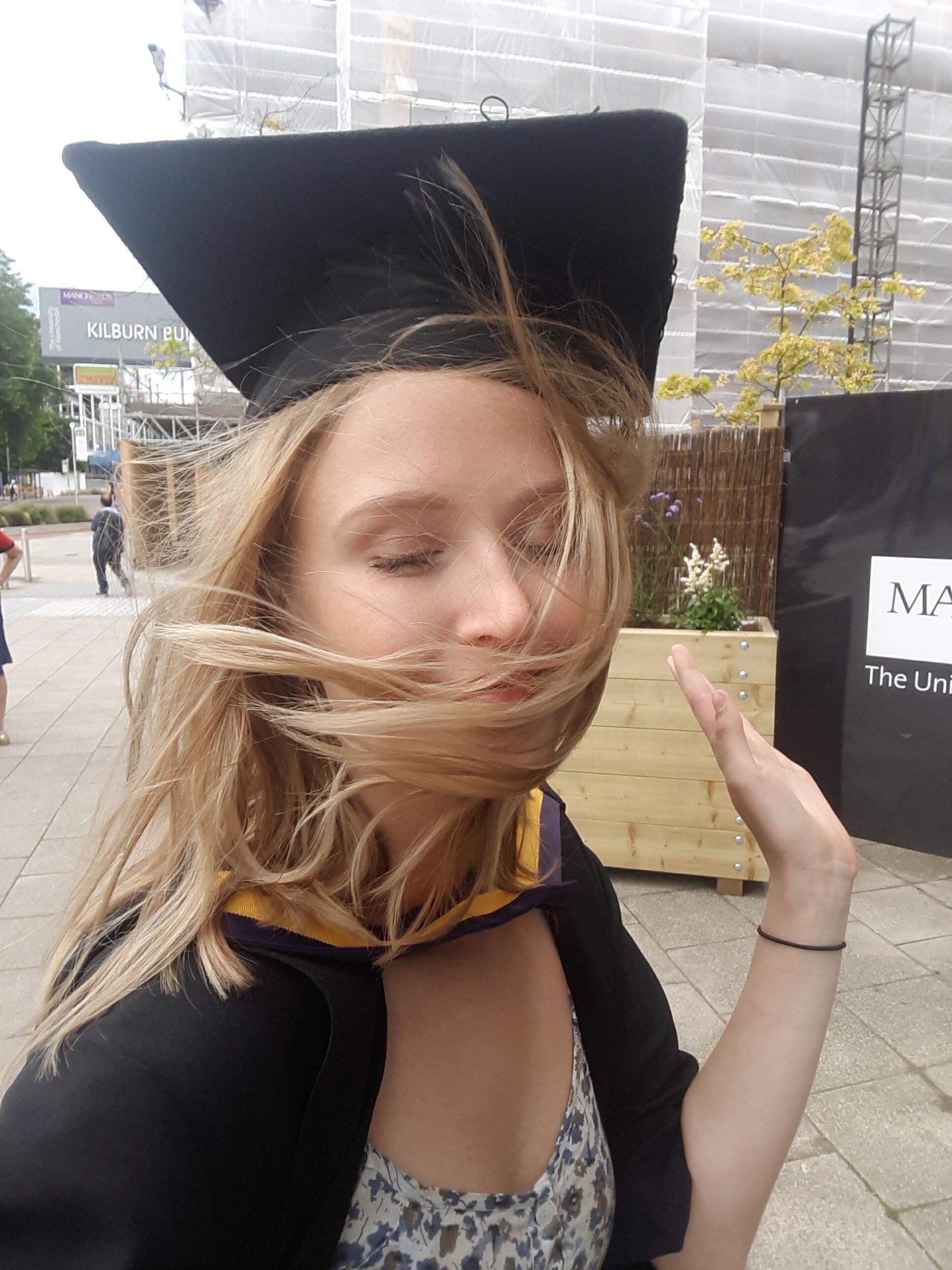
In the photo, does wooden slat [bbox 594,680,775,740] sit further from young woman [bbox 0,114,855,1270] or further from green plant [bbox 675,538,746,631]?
young woman [bbox 0,114,855,1270]

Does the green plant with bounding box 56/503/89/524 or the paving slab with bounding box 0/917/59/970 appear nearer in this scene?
the paving slab with bounding box 0/917/59/970

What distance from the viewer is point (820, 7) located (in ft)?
39.0

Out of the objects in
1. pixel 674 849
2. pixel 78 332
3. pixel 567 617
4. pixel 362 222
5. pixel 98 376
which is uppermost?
pixel 78 332

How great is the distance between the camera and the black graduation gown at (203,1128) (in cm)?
62

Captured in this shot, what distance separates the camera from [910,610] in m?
2.80

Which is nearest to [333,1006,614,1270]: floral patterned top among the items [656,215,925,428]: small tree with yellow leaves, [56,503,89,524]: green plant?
[656,215,925,428]: small tree with yellow leaves

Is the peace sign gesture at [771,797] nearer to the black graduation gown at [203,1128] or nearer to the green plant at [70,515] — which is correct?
the black graduation gown at [203,1128]

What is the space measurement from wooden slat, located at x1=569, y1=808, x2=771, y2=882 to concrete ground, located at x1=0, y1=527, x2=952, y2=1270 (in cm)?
11

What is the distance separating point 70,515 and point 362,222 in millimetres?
36395

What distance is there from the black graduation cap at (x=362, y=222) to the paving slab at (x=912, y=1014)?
8.37 ft

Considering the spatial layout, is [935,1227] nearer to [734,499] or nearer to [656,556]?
[656,556]

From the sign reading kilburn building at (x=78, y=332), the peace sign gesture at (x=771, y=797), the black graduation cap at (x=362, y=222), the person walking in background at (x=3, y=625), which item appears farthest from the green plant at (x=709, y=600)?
the sign reading kilburn building at (x=78, y=332)

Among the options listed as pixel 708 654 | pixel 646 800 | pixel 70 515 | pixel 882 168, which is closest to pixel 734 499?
pixel 708 654

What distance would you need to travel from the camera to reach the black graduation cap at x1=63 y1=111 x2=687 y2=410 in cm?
85
